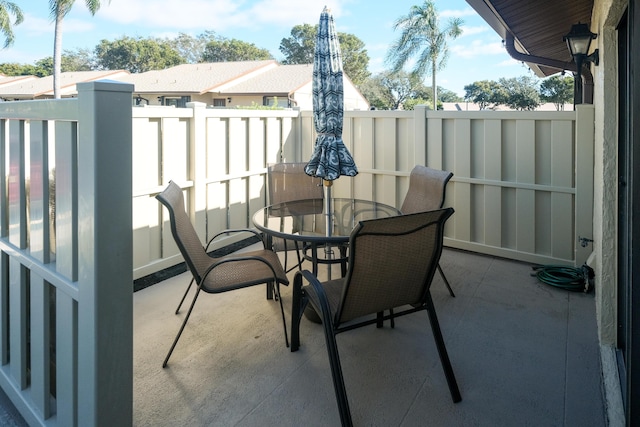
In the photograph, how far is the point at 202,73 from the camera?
87.8 ft

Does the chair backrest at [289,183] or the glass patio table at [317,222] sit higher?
the chair backrest at [289,183]

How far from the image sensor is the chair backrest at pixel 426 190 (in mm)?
3332

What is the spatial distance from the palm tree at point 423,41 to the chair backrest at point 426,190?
21.5 m

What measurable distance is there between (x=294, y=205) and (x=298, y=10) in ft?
199

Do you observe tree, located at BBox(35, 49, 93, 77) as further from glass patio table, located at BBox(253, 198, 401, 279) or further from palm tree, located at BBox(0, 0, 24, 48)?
glass patio table, located at BBox(253, 198, 401, 279)

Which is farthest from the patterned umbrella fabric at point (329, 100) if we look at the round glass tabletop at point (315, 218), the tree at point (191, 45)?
the tree at point (191, 45)

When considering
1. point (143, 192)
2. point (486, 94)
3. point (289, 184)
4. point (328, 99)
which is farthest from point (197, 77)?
point (328, 99)

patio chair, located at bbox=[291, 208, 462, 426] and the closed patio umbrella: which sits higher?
the closed patio umbrella

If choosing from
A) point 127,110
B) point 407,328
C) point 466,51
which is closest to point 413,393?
point 407,328

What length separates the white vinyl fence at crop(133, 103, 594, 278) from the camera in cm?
388

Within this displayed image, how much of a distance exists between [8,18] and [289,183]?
82.7 feet

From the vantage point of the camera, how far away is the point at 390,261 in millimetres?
2094

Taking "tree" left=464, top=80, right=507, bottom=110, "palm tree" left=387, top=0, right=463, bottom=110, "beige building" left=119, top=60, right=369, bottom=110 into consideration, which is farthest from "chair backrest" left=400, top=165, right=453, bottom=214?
"tree" left=464, top=80, right=507, bottom=110

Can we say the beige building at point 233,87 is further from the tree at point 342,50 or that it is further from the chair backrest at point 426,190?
the chair backrest at point 426,190
